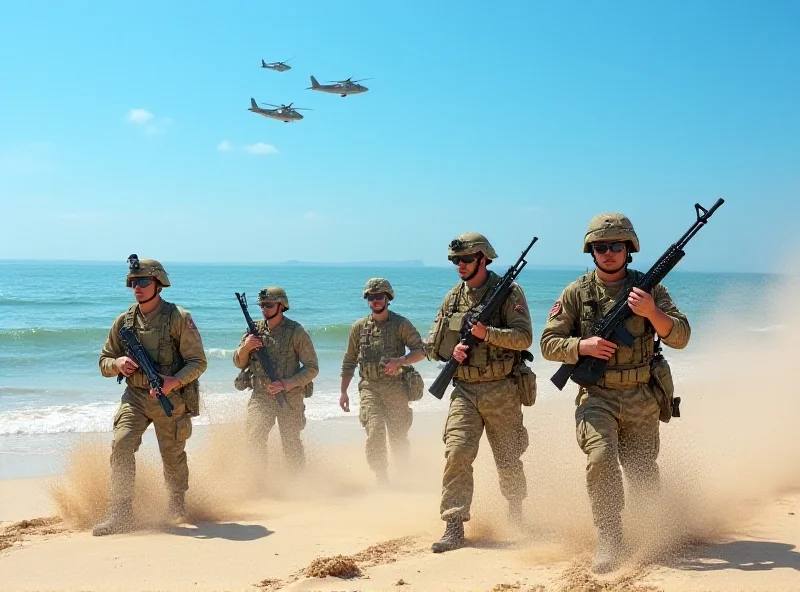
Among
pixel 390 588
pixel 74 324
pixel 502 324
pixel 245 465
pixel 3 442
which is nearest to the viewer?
pixel 390 588

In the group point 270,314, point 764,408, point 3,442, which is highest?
point 270,314

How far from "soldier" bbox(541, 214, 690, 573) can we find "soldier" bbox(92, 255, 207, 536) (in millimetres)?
3040

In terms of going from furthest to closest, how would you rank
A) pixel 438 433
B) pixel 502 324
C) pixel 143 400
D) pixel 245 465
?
pixel 438 433
pixel 245 465
pixel 143 400
pixel 502 324

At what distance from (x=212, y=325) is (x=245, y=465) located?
2436 cm

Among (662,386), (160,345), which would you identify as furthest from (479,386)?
(160,345)

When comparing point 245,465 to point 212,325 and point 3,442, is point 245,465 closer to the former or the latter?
point 3,442

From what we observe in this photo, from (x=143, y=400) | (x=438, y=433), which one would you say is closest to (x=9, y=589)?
(x=143, y=400)

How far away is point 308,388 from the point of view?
916 centimetres

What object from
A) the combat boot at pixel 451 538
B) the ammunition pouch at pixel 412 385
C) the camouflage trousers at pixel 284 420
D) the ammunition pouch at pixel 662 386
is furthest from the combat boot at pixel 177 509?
the ammunition pouch at pixel 662 386

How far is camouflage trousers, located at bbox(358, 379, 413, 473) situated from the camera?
29.6 feet

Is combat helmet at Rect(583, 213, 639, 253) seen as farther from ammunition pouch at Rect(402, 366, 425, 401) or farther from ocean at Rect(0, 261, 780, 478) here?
ocean at Rect(0, 261, 780, 478)

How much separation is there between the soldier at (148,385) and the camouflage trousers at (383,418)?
99.3 inches

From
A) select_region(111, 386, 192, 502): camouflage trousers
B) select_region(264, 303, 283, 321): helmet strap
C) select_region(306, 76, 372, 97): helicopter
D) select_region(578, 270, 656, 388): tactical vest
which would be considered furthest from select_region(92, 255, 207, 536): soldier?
select_region(306, 76, 372, 97): helicopter

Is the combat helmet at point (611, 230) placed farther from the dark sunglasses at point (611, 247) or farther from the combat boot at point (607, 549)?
the combat boot at point (607, 549)
